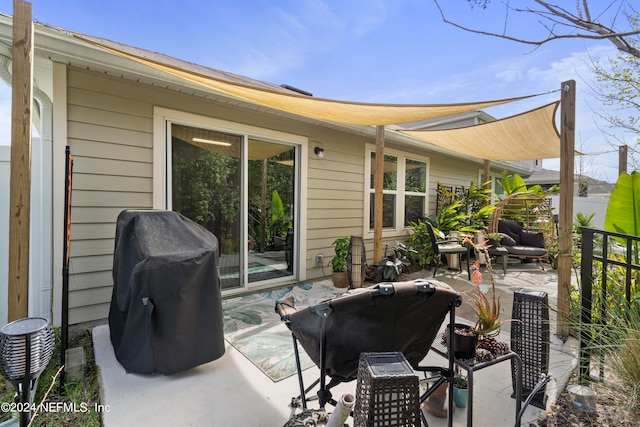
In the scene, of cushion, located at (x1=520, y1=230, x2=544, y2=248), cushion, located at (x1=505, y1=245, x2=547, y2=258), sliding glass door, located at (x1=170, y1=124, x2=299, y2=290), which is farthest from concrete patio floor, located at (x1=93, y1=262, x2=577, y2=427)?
cushion, located at (x1=520, y1=230, x2=544, y2=248)

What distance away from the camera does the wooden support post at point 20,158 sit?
1918 millimetres

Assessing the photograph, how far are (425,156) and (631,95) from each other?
3.83 meters

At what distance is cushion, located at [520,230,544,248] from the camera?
670 centimetres

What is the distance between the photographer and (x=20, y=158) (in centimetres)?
194

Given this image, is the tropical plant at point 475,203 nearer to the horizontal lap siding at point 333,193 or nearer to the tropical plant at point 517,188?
the tropical plant at point 517,188

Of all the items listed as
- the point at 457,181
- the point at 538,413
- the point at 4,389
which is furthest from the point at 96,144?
the point at 457,181

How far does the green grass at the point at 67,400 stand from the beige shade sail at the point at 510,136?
193 inches

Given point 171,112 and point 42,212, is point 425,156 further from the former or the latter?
point 42,212

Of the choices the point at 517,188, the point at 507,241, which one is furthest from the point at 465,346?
the point at 517,188

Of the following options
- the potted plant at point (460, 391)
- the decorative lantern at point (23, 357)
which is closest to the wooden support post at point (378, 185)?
the potted plant at point (460, 391)

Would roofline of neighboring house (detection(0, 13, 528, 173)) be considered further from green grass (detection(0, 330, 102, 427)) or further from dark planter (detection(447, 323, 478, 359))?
dark planter (detection(447, 323, 478, 359))

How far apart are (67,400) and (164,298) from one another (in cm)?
90

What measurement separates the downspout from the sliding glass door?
111cm

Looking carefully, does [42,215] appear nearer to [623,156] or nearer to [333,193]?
[333,193]
